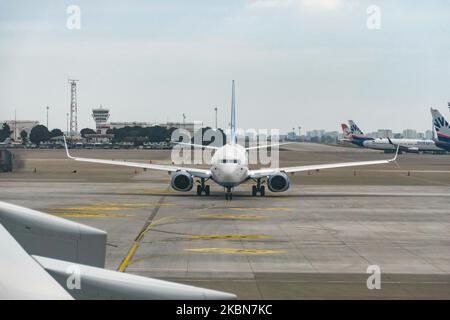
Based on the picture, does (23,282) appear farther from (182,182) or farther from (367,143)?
(367,143)

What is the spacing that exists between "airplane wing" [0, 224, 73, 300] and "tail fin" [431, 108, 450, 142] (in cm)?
13615

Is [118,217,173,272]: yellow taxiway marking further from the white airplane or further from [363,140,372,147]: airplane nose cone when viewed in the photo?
[363,140,372,147]: airplane nose cone

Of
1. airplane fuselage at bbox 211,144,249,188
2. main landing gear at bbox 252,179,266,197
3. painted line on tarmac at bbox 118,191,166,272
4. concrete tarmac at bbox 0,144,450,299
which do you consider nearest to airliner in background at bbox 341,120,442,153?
concrete tarmac at bbox 0,144,450,299

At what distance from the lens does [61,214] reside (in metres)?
37.9

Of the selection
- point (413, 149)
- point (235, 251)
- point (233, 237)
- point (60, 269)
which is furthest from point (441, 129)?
point (60, 269)

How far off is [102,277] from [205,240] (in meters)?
23.6

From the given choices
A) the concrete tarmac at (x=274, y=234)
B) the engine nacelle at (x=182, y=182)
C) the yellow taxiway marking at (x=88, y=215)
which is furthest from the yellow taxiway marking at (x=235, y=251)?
the engine nacelle at (x=182, y=182)

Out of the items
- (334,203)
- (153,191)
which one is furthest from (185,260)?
(153,191)

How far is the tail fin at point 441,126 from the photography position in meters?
135

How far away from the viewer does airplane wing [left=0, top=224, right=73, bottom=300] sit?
4.31 m

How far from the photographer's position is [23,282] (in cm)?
435

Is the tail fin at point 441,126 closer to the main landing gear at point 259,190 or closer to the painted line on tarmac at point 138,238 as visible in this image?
the main landing gear at point 259,190

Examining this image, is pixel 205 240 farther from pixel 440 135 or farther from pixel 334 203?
pixel 440 135
